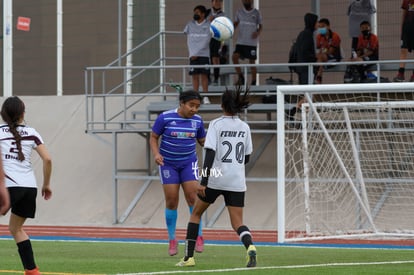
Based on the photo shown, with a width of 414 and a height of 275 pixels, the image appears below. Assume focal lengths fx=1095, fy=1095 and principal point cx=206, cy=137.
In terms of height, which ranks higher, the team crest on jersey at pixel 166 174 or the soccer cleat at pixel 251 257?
the team crest on jersey at pixel 166 174

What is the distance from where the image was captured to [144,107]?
24.8m

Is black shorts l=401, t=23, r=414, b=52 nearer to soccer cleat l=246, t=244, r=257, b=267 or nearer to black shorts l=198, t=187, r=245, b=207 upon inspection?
black shorts l=198, t=187, r=245, b=207

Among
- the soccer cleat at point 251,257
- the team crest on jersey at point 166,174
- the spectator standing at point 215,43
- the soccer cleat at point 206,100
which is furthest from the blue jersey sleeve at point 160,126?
the spectator standing at point 215,43

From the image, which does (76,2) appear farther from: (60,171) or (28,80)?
(60,171)

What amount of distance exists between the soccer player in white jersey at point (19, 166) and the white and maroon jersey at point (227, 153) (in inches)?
76.7

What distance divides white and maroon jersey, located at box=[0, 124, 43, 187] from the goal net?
15.8 ft

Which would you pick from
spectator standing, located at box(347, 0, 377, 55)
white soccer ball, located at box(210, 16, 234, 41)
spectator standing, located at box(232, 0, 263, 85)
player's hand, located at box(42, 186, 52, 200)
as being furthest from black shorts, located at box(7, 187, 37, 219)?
spectator standing, located at box(347, 0, 377, 55)

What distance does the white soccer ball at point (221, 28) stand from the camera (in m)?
21.1

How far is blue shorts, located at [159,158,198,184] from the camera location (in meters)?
14.0

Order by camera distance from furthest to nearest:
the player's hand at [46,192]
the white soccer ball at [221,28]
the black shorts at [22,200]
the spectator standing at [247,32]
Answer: the spectator standing at [247,32] < the white soccer ball at [221,28] < the player's hand at [46,192] < the black shorts at [22,200]

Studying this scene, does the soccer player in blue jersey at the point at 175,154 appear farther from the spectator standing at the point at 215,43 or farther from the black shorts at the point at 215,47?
the black shorts at the point at 215,47

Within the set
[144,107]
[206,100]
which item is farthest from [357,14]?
[144,107]

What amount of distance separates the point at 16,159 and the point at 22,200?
41cm

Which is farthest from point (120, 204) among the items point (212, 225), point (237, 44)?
point (237, 44)
